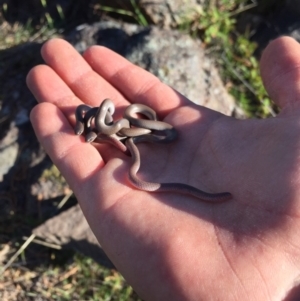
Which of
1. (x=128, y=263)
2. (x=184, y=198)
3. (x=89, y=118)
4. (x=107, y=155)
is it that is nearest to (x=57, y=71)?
(x=89, y=118)

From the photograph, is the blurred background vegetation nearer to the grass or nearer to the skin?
the grass

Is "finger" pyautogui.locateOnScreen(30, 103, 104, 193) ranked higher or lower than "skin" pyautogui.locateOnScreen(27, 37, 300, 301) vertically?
higher

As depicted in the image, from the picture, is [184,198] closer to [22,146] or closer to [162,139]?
[162,139]

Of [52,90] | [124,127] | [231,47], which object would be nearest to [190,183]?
[124,127]

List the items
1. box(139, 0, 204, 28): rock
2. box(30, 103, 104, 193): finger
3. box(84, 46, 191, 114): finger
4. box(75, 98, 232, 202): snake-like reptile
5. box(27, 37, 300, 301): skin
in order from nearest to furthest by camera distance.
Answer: box(27, 37, 300, 301): skin
box(30, 103, 104, 193): finger
box(75, 98, 232, 202): snake-like reptile
box(84, 46, 191, 114): finger
box(139, 0, 204, 28): rock

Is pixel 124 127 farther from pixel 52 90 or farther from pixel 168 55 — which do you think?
pixel 168 55

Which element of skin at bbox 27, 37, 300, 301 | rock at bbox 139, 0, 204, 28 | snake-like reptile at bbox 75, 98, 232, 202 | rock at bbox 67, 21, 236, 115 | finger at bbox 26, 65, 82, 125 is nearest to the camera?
skin at bbox 27, 37, 300, 301

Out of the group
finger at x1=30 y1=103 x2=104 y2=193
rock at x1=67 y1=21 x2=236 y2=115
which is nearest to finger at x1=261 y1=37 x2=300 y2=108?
rock at x1=67 y1=21 x2=236 y2=115
